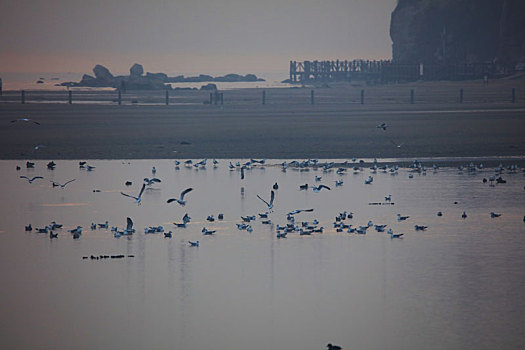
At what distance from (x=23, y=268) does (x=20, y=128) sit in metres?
24.5

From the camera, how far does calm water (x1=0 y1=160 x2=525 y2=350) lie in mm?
9797

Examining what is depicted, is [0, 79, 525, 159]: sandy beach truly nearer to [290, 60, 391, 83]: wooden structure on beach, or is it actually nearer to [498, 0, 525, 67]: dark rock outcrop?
[498, 0, 525, 67]: dark rock outcrop

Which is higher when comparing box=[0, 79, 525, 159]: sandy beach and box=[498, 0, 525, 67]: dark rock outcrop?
box=[498, 0, 525, 67]: dark rock outcrop

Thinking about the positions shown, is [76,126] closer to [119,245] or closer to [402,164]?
[402,164]

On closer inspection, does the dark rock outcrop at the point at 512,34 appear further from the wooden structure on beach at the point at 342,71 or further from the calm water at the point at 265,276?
the calm water at the point at 265,276

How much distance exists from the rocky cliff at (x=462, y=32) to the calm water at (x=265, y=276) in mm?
67558

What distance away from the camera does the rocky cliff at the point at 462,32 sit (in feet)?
276

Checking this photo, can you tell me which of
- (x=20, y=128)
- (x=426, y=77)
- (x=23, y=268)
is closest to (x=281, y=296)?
(x=23, y=268)

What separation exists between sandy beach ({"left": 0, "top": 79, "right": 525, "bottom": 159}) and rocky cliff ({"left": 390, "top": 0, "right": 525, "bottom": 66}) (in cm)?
3377

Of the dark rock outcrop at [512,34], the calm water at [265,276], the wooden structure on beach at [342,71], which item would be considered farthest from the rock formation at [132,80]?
the calm water at [265,276]

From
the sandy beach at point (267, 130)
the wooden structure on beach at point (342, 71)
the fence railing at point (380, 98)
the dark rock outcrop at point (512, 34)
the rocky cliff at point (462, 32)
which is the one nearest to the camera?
the sandy beach at point (267, 130)

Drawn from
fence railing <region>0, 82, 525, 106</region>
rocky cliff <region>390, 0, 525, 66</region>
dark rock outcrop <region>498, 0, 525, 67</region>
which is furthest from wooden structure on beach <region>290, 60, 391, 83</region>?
fence railing <region>0, 82, 525, 106</region>

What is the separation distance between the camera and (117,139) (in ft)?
106

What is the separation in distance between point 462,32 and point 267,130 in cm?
6446
